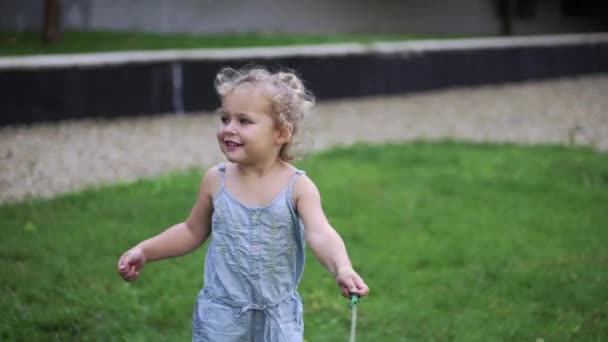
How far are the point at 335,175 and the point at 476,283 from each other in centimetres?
222

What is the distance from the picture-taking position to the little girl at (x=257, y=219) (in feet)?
7.63

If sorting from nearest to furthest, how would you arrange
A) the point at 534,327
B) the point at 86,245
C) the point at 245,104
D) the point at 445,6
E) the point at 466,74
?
1. the point at 245,104
2. the point at 534,327
3. the point at 86,245
4. the point at 466,74
5. the point at 445,6

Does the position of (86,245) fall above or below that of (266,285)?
below

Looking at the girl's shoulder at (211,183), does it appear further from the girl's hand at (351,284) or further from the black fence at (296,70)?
the black fence at (296,70)

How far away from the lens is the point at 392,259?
4.41 metres

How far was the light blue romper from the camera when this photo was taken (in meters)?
2.34

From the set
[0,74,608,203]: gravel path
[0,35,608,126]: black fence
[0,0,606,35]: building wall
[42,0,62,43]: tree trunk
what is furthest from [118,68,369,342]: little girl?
[0,0,606,35]: building wall

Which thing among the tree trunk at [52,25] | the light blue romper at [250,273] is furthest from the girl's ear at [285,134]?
the tree trunk at [52,25]

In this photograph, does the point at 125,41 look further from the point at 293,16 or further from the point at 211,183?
the point at 211,183

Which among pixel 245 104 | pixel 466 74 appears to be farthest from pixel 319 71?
pixel 245 104

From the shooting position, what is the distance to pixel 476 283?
13.6ft

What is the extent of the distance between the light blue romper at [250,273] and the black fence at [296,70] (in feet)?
13.5

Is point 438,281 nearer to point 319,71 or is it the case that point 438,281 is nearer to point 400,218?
point 400,218

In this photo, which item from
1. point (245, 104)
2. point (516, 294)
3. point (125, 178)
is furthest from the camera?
point (125, 178)
